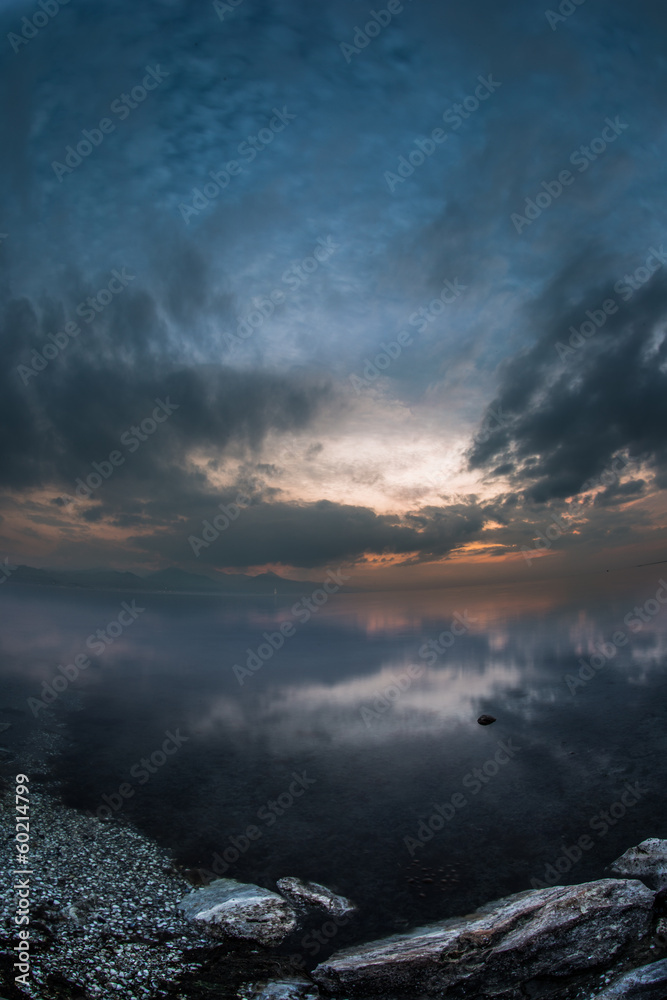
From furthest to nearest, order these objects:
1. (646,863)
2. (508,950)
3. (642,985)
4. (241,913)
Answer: (646,863) < (241,913) < (508,950) < (642,985)

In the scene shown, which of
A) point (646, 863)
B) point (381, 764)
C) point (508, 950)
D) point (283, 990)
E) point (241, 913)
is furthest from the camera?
point (381, 764)

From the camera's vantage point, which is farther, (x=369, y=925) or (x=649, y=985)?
(x=369, y=925)

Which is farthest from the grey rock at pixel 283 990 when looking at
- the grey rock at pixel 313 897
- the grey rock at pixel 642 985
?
the grey rock at pixel 642 985

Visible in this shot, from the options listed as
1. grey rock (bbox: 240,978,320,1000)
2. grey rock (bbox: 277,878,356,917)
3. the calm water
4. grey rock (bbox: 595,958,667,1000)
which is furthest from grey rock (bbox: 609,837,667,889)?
grey rock (bbox: 240,978,320,1000)

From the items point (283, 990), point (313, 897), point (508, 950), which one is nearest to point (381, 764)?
point (313, 897)

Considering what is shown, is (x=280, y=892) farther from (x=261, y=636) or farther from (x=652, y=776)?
(x=261, y=636)

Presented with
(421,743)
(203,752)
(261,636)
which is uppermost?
(203,752)

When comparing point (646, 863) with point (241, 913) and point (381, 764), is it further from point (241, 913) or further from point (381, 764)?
point (381, 764)

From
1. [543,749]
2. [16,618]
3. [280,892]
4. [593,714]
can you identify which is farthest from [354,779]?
[16,618]
